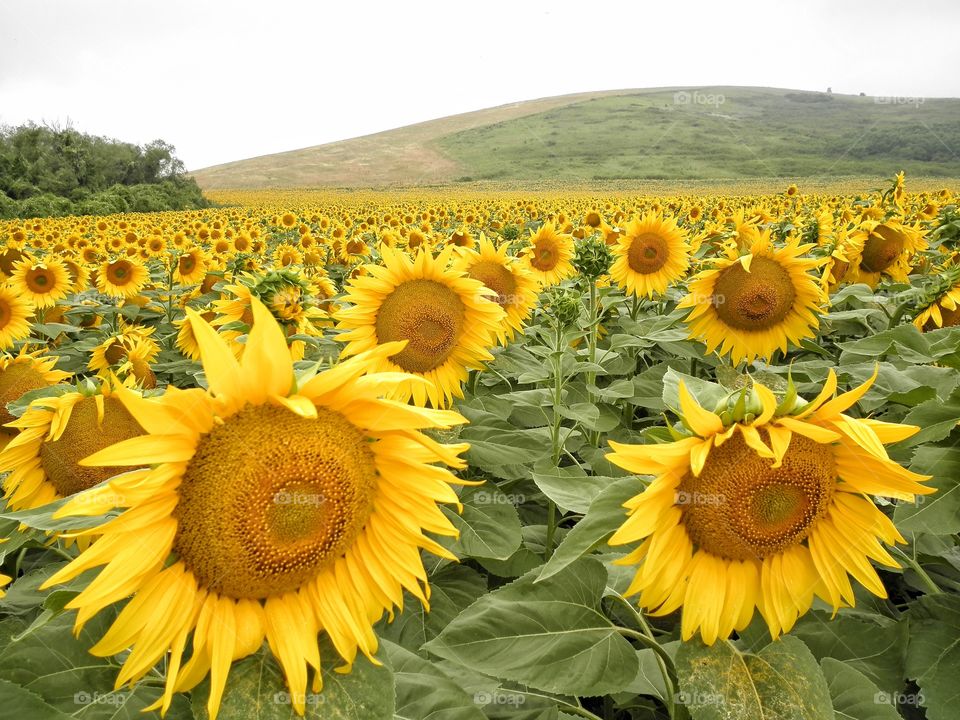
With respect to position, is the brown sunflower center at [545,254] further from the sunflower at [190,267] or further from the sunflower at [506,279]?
the sunflower at [190,267]

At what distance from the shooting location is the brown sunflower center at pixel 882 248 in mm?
5414

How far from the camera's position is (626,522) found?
143cm

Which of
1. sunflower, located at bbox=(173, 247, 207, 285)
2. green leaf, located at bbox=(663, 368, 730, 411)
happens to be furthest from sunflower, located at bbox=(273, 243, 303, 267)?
green leaf, located at bbox=(663, 368, 730, 411)

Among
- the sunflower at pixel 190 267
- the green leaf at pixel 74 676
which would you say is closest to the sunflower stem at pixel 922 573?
the green leaf at pixel 74 676

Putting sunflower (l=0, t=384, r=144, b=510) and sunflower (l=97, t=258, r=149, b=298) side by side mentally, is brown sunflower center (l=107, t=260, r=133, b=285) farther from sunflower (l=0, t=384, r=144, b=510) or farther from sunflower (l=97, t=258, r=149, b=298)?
sunflower (l=0, t=384, r=144, b=510)

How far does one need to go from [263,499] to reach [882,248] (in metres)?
5.97

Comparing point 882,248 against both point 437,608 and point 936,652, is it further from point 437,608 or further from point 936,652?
point 437,608

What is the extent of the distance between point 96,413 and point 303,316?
96 cm

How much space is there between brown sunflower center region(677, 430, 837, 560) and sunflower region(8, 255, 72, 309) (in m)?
7.54

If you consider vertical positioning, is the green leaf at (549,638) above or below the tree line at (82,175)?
below

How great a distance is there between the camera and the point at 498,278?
4.18 meters

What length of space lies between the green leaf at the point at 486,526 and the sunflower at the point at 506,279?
1712mm

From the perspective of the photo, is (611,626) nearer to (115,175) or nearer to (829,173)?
(115,175)

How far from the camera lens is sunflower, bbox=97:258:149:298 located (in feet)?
24.5
